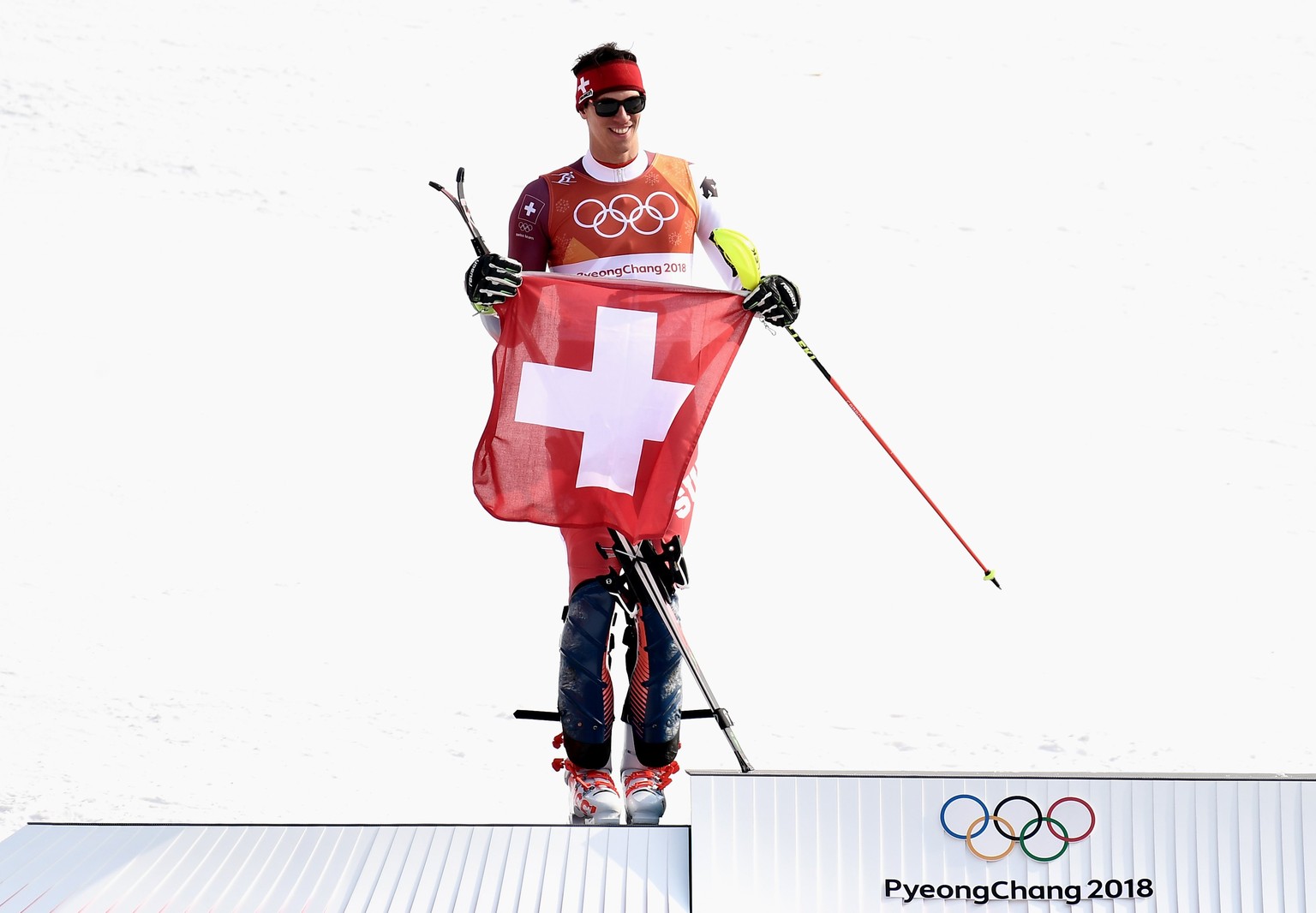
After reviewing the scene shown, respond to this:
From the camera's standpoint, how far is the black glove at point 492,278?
11.0 ft

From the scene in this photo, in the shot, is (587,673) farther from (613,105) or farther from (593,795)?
(613,105)

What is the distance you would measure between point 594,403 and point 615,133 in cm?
60

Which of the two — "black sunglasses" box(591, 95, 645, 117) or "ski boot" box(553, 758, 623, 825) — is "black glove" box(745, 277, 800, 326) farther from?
"ski boot" box(553, 758, 623, 825)

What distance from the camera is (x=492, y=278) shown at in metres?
3.35

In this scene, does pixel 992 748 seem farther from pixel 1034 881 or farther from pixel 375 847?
pixel 375 847

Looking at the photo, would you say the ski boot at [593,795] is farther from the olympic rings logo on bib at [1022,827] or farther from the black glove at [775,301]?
the black glove at [775,301]

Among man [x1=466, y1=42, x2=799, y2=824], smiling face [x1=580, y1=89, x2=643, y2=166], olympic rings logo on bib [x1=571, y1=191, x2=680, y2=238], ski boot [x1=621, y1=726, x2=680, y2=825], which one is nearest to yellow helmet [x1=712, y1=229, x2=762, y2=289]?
man [x1=466, y1=42, x2=799, y2=824]

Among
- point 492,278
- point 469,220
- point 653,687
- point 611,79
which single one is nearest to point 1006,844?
point 653,687

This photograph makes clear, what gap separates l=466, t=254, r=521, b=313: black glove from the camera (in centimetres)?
335

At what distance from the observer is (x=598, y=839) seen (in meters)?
3.04

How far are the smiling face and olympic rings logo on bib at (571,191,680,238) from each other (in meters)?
0.09

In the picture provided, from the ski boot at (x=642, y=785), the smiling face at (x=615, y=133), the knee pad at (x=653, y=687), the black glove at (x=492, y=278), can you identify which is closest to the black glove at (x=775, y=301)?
the smiling face at (x=615, y=133)

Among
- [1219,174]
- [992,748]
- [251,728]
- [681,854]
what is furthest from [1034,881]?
[1219,174]

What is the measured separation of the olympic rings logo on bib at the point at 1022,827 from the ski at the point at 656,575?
27.1 inches
